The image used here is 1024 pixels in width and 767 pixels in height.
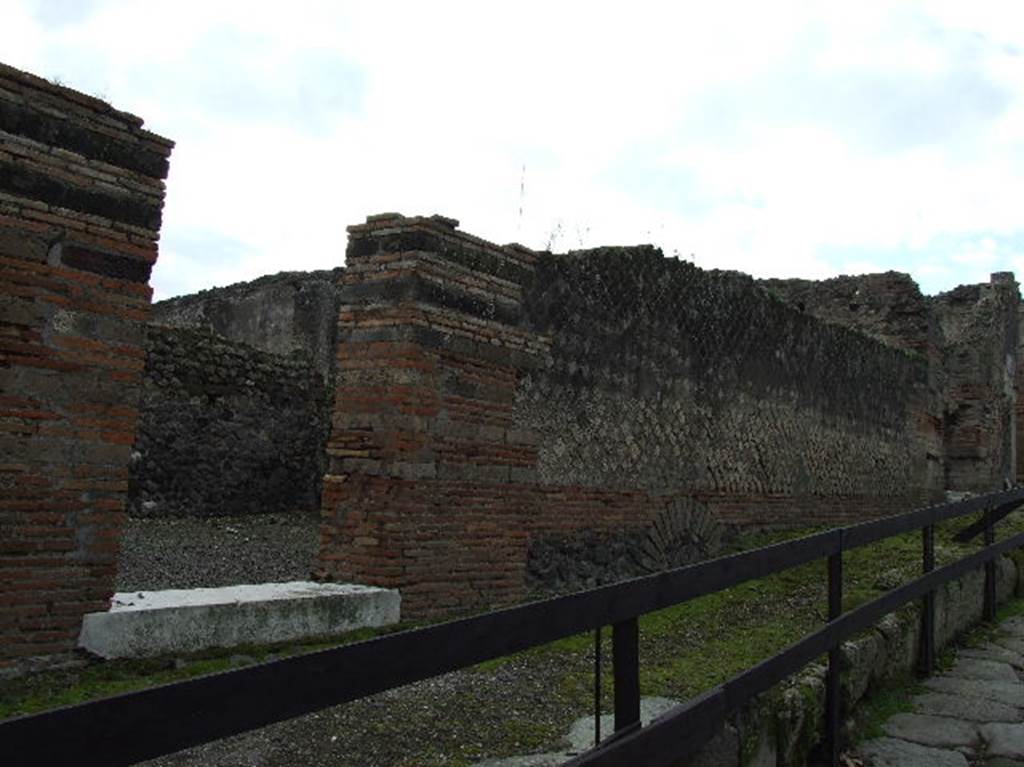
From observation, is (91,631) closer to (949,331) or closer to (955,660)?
(955,660)

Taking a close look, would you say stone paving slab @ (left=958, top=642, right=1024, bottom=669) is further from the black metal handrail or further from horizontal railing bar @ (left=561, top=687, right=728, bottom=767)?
horizontal railing bar @ (left=561, top=687, right=728, bottom=767)

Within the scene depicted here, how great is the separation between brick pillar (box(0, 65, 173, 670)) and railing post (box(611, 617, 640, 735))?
3.02 metres

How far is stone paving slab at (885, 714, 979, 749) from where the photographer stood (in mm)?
3494

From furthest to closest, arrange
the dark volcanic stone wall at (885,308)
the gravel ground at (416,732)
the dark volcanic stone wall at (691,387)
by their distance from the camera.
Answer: the dark volcanic stone wall at (885,308), the dark volcanic stone wall at (691,387), the gravel ground at (416,732)

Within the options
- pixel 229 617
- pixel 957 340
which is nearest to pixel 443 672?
pixel 229 617

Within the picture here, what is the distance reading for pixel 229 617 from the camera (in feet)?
14.5

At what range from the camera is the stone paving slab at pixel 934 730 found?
3.49 m

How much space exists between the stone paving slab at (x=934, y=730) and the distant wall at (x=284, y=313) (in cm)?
1239

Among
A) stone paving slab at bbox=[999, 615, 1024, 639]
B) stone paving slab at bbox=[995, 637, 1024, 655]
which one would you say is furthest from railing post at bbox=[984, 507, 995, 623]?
stone paving slab at bbox=[995, 637, 1024, 655]

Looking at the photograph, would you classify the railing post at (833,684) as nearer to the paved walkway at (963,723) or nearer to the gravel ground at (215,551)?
the paved walkway at (963,723)

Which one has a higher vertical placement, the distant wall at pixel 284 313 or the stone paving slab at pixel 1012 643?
the distant wall at pixel 284 313

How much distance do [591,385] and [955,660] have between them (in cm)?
321

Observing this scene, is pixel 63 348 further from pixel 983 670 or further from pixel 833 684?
pixel 983 670

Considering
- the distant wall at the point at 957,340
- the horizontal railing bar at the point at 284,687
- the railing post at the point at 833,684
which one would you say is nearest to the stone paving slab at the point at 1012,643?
the railing post at the point at 833,684
